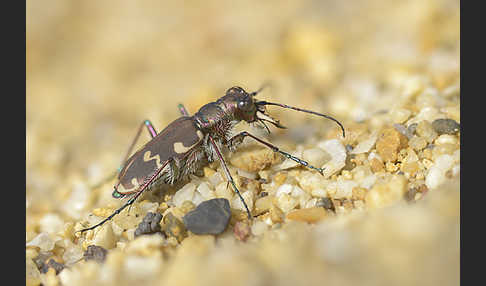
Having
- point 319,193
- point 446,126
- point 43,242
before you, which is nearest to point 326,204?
point 319,193

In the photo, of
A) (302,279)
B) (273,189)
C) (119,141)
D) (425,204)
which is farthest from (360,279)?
(119,141)

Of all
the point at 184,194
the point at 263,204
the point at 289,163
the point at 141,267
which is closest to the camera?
the point at 141,267

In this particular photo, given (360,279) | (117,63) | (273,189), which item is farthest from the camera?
(117,63)

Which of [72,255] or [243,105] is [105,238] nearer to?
[72,255]

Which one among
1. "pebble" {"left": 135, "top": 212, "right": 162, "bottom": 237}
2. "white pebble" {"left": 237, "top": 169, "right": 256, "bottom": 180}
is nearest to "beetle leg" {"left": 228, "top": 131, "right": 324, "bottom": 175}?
"white pebble" {"left": 237, "top": 169, "right": 256, "bottom": 180}

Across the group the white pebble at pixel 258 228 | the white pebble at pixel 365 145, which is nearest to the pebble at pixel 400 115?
the white pebble at pixel 365 145

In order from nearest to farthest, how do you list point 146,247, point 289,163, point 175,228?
point 146,247 < point 175,228 < point 289,163

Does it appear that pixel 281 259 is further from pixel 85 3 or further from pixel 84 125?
pixel 85 3
